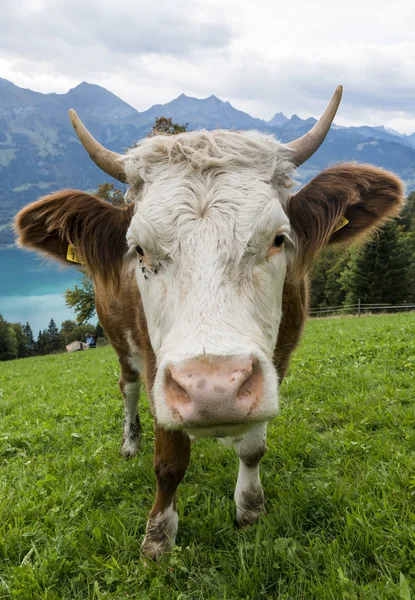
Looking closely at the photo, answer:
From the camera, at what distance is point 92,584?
2672 mm

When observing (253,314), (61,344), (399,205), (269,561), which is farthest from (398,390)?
(61,344)

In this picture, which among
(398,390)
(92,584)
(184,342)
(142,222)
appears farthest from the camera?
(398,390)

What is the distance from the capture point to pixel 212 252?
2.20 m

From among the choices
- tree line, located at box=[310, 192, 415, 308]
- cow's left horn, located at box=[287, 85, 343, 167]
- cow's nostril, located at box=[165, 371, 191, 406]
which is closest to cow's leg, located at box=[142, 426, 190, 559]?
cow's nostril, located at box=[165, 371, 191, 406]

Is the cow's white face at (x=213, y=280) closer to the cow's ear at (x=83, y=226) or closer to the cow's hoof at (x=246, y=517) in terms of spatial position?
the cow's ear at (x=83, y=226)

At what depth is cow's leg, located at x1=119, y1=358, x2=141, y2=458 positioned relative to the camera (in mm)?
4746

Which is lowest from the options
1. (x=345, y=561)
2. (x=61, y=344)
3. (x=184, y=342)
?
(x=61, y=344)

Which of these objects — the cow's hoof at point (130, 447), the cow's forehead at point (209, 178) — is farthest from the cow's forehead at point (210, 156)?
the cow's hoof at point (130, 447)

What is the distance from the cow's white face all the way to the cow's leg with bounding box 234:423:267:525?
3.52ft

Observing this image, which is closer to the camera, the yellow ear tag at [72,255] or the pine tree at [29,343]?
the yellow ear tag at [72,255]

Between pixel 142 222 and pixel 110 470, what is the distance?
2.79 m

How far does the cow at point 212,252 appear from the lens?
1869 millimetres

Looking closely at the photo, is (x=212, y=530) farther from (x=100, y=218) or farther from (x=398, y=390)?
(x=398, y=390)

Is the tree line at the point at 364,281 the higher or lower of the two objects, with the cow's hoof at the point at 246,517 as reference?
lower
